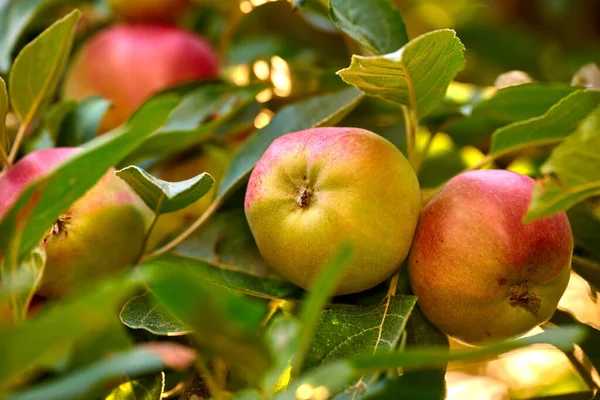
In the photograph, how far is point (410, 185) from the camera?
533 mm

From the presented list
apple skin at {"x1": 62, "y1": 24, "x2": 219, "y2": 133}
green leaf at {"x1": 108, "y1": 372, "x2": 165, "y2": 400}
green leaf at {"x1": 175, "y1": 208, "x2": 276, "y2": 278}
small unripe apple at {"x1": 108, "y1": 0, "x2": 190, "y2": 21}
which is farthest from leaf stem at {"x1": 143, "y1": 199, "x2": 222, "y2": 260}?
small unripe apple at {"x1": 108, "y1": 0, "x2": 190, "y2": 21}

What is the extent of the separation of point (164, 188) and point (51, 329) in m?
0.21

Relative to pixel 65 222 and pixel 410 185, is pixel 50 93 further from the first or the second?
pixel 410 185

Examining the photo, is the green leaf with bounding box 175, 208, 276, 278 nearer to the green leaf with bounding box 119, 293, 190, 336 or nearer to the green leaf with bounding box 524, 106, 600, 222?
the green leaf with bounding box 119, 293, 190, 336

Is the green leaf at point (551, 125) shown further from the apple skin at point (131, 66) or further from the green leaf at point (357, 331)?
the apple skin at point (131, 66)

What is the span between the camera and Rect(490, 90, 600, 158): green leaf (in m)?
0.55

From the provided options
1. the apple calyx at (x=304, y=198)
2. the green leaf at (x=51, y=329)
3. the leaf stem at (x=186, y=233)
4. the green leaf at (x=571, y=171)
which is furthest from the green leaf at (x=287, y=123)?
the green leaf at (x=51, y=329)

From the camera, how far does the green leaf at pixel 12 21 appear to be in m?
0.80

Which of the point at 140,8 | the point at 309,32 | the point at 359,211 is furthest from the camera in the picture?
the point at 309,32

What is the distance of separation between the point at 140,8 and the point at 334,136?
0.52 metres

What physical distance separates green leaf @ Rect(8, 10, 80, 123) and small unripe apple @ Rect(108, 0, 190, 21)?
296mm

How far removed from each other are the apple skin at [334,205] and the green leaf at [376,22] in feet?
0.39

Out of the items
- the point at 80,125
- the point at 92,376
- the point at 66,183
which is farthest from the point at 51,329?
the point at 80,125

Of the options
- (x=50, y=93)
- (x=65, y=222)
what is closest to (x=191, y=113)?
(x=50, y=93)
